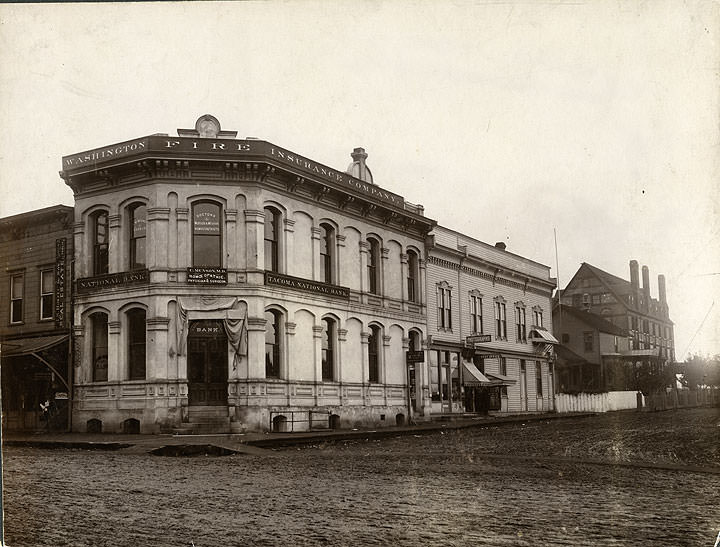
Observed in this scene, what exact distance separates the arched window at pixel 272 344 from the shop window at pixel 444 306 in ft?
36.5

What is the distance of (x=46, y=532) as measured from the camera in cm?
812

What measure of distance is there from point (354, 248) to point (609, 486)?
1841 centimetres

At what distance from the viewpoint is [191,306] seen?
22.7 meters

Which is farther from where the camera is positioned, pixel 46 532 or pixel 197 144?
pixel 197 144

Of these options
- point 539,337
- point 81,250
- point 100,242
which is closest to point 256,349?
point 100,242

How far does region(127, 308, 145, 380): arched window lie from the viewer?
75.5ft

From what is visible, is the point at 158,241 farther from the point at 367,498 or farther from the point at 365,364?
the point at 367,498

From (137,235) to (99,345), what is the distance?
3.53m

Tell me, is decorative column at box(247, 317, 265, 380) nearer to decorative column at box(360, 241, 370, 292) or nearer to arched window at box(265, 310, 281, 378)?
arched window at box(265, 310, 281, 378)

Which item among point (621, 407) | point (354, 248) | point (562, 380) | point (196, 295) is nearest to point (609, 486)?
point (196, 295)

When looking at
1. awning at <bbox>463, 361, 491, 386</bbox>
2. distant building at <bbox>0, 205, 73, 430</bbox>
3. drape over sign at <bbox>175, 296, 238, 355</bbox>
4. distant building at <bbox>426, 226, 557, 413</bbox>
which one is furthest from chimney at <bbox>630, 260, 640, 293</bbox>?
awning at <bbox>463, 361, 491, 386</bbox>

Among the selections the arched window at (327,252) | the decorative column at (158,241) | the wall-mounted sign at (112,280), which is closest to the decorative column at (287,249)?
the arched window at (327,252)

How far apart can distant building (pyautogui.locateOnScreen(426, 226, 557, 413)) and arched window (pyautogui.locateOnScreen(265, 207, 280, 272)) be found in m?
9.63

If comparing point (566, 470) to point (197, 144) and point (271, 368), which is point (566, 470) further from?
point (197, 144)
